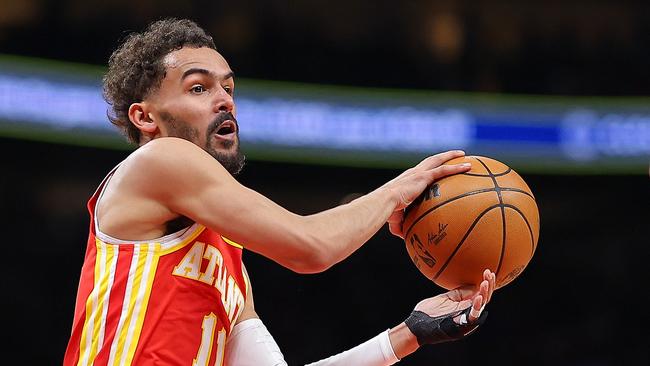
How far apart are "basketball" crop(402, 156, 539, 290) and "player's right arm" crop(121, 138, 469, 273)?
1.17ft

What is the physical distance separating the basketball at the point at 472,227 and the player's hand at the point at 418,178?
0.02 meters

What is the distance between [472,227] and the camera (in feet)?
9.86

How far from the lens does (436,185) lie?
3053 mm

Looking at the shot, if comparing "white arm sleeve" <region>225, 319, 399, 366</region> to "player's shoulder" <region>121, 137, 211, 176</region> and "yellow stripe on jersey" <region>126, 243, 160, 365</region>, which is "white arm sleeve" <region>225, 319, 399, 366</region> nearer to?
"yellow stripe on jersey" <region>126, 243, 160, 365</region>

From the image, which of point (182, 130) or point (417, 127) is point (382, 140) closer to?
point (417, 127)

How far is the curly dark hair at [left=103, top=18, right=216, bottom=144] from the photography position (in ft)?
10.1

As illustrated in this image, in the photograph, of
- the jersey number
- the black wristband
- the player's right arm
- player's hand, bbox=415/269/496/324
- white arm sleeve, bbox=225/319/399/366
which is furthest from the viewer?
white arm sleeve, bbox=225/319/399/366

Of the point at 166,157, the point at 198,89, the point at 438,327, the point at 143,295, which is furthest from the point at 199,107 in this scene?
the point at 438,327

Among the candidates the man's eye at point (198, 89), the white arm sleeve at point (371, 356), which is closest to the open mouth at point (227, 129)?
the man's eye at point (198, 89)

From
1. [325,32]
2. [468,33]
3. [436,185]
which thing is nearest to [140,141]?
[436,185]

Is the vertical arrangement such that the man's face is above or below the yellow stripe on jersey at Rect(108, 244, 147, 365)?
above

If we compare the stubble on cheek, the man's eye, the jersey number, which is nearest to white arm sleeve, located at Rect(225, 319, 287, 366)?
the jersey number

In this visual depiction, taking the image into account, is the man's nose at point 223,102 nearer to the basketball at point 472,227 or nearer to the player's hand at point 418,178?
the player's hand at point 418,178

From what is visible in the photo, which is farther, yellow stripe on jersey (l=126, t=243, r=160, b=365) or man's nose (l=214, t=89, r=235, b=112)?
man's nose (l=214, t=89, r=235, b=112)
